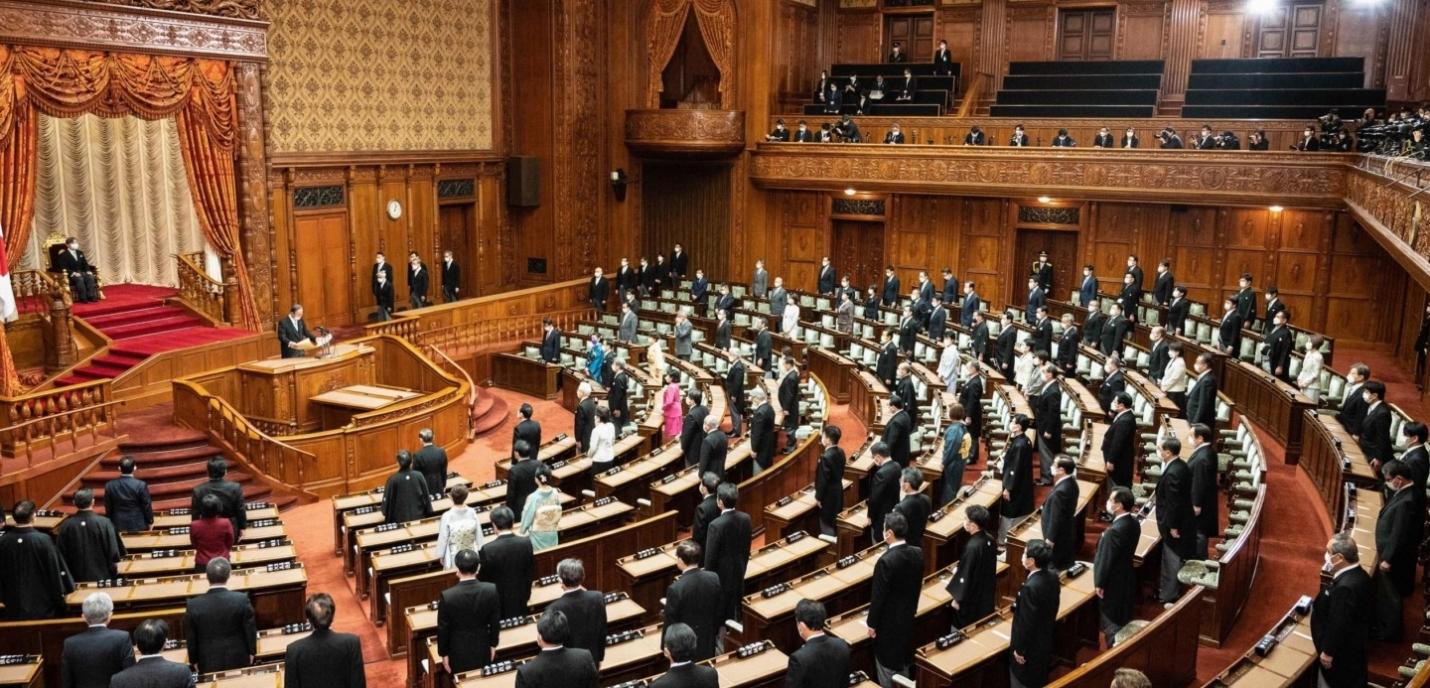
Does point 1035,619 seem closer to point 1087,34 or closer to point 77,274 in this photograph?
point 77,274

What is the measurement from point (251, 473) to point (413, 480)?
3.81 metres

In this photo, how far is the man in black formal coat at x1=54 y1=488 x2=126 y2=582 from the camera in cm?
770

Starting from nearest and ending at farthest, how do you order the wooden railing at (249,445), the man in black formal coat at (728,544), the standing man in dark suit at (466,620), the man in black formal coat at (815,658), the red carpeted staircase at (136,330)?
the man in black formal coat at (815,658)
the standing man in dark suit at (466,620)
the man in black formal coat at (728,544)
the wooden railing at (249,445)
the red carpeted staircase at (136,330)

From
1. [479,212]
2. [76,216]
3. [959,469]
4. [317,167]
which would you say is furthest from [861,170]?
[76,216]

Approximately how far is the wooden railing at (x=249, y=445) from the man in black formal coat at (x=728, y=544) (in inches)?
252

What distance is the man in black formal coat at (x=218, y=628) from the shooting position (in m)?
6.06

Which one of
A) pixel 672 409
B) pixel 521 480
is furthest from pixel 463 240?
pixel 521 480

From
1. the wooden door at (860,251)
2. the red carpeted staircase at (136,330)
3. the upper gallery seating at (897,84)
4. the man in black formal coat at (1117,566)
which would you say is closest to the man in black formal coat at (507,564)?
the man in black formal coat at (1117,566)

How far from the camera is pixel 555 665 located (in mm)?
4836

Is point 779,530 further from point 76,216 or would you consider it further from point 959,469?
point 76,216

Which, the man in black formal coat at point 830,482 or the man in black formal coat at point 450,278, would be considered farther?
the man in black formal coat at point 450,278

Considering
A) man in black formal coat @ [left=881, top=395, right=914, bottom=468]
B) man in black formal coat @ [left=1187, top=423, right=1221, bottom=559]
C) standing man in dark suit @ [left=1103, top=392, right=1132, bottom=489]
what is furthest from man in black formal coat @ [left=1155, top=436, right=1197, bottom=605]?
man in black formal coat @ [left=881, top=395, right=914, bottom=468]

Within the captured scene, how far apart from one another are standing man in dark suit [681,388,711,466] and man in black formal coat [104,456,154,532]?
4.74 metres

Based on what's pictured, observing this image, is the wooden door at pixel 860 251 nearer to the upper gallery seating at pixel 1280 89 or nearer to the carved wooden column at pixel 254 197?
the upper gallery seating at pixel 1280 89
